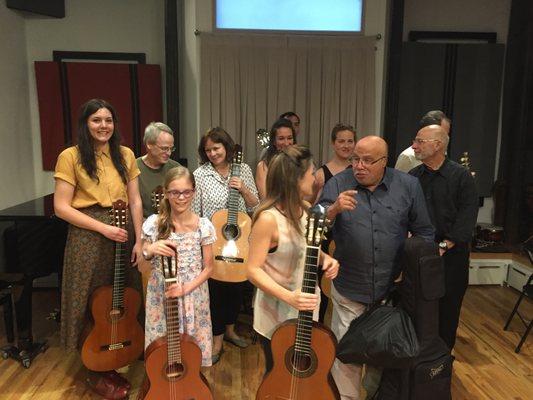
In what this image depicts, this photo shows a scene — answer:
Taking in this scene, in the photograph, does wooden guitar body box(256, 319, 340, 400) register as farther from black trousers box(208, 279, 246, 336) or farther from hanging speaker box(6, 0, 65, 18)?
hanging speaker box(6, 0, 65, 18)

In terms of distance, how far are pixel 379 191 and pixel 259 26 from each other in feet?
9.41

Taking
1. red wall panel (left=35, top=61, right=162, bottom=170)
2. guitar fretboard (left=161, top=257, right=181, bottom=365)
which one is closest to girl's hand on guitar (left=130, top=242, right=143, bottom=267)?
guitar fretboard (left=161, top=257, right=181, bottom=365)

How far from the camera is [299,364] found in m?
1.81

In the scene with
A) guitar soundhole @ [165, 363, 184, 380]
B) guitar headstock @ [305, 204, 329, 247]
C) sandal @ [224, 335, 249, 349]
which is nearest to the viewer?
guitar headstock @ [305, 204, 329, 247]

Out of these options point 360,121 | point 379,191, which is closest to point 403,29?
point 360,121

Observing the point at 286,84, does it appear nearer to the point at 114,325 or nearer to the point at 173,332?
the point at 114,325

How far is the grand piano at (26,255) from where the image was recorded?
8.94 ft

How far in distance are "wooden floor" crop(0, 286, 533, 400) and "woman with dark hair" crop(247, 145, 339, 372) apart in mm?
1139

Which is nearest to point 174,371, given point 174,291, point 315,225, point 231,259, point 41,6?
point 174,291

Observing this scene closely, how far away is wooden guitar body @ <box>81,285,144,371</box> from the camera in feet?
8.21

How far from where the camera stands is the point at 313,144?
4457mm

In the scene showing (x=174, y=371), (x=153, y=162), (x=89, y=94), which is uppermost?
(x=89, y=94)

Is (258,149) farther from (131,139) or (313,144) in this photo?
(131,139)

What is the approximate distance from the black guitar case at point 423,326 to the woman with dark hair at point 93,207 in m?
1.36
